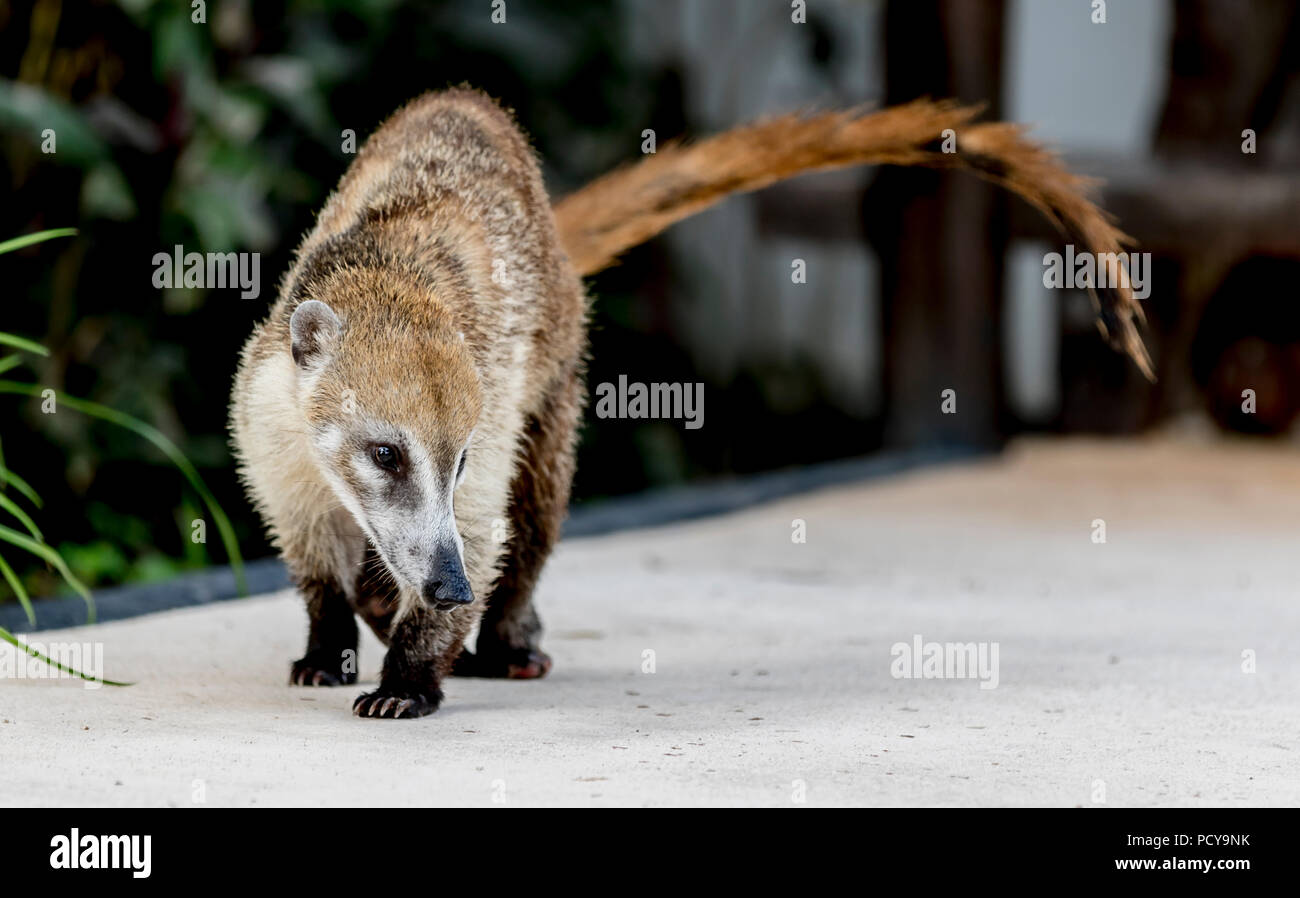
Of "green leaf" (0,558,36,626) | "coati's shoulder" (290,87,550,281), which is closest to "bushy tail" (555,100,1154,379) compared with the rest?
"coati's shoulder" (290,87,550,281)

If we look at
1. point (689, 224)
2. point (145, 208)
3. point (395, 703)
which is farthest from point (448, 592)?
point (689, 224)

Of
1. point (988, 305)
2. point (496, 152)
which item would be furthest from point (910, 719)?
point (988, 305)

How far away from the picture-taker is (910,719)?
3.25m

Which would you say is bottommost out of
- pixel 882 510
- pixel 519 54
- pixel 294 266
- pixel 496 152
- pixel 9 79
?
pixel 882 510

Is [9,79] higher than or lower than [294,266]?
higher

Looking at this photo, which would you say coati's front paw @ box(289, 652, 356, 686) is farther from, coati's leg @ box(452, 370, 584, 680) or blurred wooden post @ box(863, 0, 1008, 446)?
blurred wooden post @ box(863, 0, 1008, 446)

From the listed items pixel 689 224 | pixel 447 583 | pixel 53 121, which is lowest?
pixel 447 583

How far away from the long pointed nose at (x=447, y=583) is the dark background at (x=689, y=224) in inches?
125

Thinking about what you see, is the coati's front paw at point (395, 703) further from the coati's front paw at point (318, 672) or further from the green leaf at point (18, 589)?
→ the green leaf at point (18, 589)

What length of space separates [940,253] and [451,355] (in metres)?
5.92

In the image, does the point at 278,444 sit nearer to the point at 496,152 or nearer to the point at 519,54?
the point at 496,152

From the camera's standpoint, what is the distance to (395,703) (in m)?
3.23

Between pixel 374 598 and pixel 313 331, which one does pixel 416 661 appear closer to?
pixel 374 598
